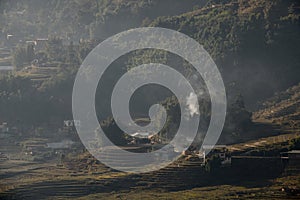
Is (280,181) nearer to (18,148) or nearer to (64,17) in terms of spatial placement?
(18,148)

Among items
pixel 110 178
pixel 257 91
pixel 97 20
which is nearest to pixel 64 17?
pixel 97 20

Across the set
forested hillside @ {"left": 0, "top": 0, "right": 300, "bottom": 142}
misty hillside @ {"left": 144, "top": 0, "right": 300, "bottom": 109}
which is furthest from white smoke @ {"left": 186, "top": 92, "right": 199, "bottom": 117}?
misty hillside @ {"left": 144, "top": 0, "right": 300, "bottom": 109}

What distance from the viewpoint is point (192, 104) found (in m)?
31.2

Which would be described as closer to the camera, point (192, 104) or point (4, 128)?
point (192, 104)

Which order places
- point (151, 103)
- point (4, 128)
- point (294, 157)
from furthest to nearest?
1. point (151, 103)
2. point (4, 128)
3. point (294, 157)

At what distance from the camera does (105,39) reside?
44.5 metres

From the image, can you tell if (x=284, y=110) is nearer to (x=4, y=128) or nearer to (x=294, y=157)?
(x=294, y=157)

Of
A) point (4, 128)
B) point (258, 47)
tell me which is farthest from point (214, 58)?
point (4, 128)

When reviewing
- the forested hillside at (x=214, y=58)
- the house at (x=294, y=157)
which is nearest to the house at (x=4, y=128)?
the forested hillside at (x=214, y=58)

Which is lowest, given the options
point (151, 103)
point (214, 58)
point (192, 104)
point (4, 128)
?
point (4, 128)

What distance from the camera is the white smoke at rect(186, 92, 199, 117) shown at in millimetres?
30594

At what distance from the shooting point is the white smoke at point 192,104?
30.6 metres

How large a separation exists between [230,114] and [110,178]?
5.95 metres

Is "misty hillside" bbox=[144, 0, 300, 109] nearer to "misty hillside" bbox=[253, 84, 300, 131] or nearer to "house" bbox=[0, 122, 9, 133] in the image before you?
"misty hillside" bbox=[253, 84, 300, 131]
